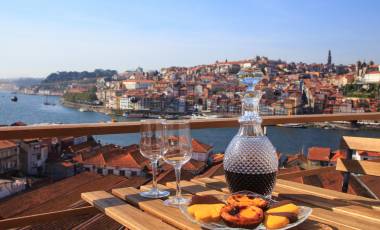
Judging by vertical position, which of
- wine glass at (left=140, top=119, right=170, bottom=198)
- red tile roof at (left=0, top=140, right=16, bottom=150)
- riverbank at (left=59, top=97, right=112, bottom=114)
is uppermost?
wine glass at (left=140, top=119, right=170, bottom=198)

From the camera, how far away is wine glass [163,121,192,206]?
87 centimetres

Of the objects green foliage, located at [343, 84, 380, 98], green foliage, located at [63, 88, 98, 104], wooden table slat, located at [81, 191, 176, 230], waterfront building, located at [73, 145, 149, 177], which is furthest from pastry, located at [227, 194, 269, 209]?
green foliage, located at [63, 88, 98, 104]

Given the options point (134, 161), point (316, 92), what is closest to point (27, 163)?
point (134, 161)

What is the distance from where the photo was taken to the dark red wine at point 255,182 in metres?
0.82

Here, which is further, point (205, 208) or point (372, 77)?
point (372, 77)

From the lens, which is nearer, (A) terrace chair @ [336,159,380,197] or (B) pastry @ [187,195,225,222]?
(B) pastry @ [187,195,225,222]

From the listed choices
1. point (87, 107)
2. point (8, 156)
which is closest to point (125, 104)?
point (87, 107)

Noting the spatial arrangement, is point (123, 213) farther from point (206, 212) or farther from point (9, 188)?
point (9, 188)

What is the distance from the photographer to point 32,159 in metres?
15.9

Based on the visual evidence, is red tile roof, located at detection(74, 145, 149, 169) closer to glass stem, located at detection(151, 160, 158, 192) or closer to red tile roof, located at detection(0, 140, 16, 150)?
red tile roof, located at detection(0, 140, 16, 150)

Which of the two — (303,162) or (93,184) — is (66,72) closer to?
(303,162)

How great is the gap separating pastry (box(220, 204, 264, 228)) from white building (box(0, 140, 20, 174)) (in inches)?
519

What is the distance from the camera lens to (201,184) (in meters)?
1.10

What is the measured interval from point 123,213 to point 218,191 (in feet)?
0.93
